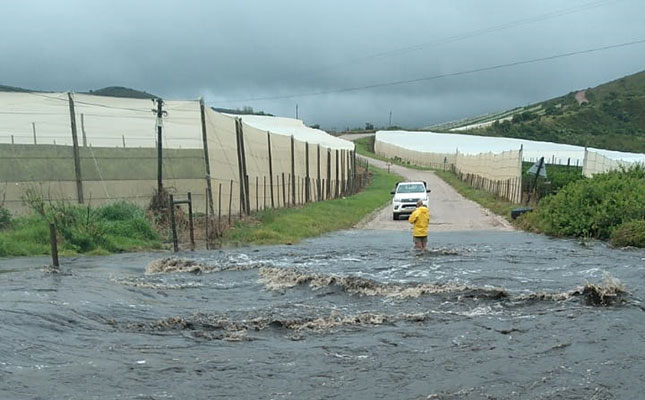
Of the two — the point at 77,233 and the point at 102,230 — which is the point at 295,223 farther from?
the point at 77,233

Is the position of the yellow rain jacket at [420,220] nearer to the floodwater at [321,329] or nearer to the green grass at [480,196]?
the floodwater at [321,329]

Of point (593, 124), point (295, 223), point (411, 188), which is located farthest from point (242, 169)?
point (593, 124)

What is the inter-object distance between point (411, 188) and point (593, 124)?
7129 cm

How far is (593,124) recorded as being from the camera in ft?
300

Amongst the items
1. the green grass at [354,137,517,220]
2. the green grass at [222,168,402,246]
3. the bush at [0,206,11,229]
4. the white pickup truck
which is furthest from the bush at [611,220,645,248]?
the bush at [0,206,11,229]

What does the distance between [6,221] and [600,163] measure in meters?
24.5

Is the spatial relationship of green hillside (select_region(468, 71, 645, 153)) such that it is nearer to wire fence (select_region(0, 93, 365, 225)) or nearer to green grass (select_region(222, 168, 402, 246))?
green grass (select_region(222, 168, 402, 246))

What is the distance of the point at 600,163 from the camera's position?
29.1 meters

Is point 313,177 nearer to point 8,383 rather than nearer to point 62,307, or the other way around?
point 62,307

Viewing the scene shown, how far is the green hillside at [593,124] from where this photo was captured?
81.4 meters

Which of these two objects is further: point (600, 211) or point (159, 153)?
point (600, 211)

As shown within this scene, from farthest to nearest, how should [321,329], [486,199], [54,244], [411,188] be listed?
[486,199] < [411,188] < [54,244] < [321,329]

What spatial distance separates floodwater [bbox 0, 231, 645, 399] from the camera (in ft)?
21.4

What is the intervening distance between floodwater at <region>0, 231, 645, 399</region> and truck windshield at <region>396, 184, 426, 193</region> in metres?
14.8
